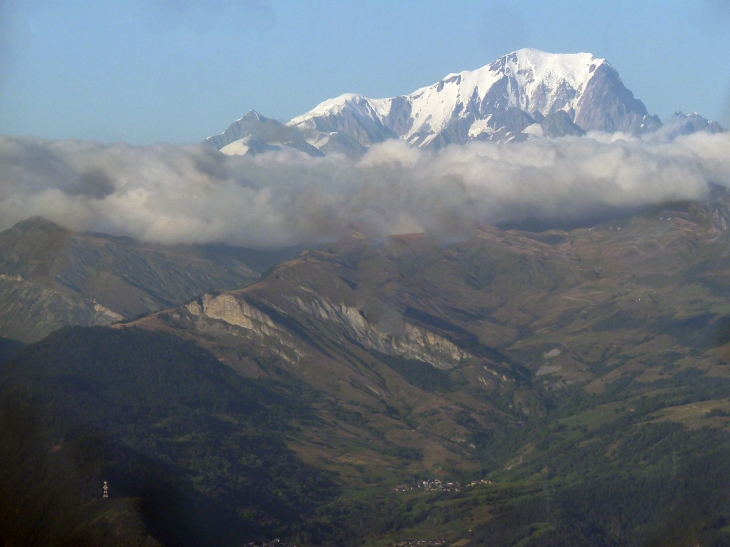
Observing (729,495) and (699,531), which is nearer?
(699,531)

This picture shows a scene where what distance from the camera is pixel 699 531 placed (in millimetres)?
166625

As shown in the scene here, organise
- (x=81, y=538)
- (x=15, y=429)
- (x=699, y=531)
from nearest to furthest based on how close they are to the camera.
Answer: (x=81, y=538) < (x=699, y=531) < (x=15, y=429)

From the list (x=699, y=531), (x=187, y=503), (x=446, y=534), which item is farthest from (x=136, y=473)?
(x=699, y=531)

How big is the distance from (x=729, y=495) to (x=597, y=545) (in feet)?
76.5

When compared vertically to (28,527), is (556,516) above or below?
below

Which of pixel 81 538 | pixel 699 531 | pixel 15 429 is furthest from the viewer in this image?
pixel 15 429

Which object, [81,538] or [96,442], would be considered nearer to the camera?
[81,538]

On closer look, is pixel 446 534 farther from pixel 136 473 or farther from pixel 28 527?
pixel 28 527

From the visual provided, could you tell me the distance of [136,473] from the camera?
178 m

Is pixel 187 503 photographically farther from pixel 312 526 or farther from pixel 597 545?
pixel 597 545

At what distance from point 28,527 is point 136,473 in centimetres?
2715

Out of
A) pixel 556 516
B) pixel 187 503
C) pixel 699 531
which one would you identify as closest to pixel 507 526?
pixel 556 516

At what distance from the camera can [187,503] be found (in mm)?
180125

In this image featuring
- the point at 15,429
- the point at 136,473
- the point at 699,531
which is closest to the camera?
the point at 699,531
